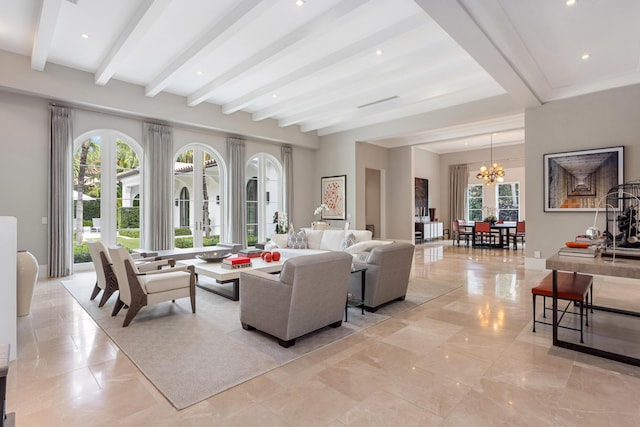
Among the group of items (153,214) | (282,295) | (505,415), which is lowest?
(505,415)

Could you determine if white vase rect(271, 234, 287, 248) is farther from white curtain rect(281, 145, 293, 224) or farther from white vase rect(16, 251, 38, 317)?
white vase rect(16, 251, 38, 317)

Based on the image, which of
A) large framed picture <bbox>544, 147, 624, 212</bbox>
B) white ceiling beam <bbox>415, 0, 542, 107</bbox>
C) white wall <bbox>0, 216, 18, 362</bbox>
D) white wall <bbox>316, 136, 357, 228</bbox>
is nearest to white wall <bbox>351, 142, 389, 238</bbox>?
white wall <bbox>316, 136, 357, 228</bbox>

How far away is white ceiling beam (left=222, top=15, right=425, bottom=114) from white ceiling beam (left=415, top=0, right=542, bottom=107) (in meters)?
0.54

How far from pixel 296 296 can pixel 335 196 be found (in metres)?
6.90

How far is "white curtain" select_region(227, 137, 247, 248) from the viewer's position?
8336 millimetres

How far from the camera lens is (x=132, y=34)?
13.7ft

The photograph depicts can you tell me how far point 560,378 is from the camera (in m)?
2.37

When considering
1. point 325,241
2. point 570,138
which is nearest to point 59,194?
point 325,241

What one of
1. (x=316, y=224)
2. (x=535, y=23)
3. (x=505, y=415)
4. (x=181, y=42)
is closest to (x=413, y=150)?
(x=316, y=224)

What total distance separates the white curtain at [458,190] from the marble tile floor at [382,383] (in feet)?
30.6

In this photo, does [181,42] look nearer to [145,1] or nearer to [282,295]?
[145,1]

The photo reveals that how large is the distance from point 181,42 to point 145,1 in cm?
101

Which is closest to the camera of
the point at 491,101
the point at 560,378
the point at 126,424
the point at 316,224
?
the point at 126,424

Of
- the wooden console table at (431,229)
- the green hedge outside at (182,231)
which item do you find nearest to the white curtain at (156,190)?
the green hedge outside at (182,231)
